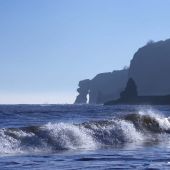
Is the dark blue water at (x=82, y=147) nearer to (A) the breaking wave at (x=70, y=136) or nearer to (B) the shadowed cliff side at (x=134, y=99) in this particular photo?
(A) the breaking wave at (x=70, y=136)

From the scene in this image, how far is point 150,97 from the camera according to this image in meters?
179

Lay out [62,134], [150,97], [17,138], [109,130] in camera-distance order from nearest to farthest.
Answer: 1. [17,138]
2. [62,134]
3. [109,130]
4. [150,97]

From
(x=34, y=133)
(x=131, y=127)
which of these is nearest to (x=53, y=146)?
(x=34, y=133)

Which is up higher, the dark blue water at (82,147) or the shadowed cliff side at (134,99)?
the shadowed cliff side at (134,99)

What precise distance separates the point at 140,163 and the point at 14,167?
354 centimetres

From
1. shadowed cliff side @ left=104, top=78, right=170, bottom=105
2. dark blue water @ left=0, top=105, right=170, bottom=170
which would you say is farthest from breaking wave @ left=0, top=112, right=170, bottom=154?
shadowed cliff side @ left=104, top=78, right=170, bottom=105

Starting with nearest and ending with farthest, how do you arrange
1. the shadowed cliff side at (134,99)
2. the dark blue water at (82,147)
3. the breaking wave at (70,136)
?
the dark blue water at (82,147)
the breaking wave at (70,136)
the shadowed cliff side at (134,99)

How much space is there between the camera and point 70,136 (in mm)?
22359

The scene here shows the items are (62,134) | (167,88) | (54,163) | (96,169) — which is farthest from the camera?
(167,88)

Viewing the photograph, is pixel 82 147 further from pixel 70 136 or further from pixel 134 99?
pixel 134 99

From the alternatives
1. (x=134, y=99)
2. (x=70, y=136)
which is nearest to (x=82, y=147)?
(x=70, y=136)

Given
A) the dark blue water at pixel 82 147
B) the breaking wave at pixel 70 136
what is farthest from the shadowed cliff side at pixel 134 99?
the breaking wave at pixel 70 136

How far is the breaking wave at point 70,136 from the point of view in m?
Result: 19.6

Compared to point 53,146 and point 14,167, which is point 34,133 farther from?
point 14,167
